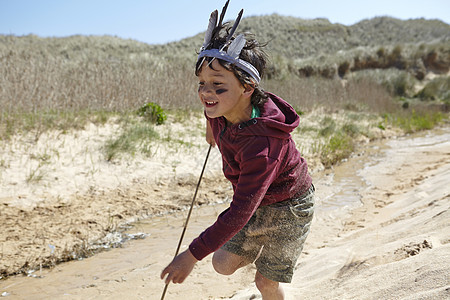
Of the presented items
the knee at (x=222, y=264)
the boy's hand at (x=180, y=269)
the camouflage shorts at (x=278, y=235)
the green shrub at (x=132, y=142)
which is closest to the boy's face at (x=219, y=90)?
the camouflage shorts at (x=278, y=235)

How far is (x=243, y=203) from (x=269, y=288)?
67 centimetres

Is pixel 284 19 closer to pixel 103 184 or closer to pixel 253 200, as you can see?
pixel 103 184

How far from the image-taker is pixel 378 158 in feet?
26.8

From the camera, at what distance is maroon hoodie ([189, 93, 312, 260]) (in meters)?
1.54

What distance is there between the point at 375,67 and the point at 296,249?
2476cm

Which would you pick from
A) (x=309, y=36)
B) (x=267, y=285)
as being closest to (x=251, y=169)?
(x=267, y=285)

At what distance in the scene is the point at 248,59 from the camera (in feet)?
5.80

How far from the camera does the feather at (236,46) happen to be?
65.7 inches

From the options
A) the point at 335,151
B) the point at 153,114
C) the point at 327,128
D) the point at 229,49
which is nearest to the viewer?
the point at 229,49

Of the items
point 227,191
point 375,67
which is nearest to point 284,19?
point 375,67

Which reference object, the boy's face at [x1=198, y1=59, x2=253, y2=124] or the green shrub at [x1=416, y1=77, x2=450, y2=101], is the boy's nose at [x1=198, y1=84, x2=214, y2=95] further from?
the green shrub at [x1=416, y1=77, x2=450, y2=101]

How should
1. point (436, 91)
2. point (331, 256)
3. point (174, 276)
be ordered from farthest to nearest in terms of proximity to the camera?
1. point (436, 91)
2. point (331, 256)
3. point (174, 276)

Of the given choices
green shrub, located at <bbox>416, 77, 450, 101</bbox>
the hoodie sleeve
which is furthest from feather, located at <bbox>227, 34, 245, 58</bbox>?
green shrub, located at <bbox>416, 77, 450, 101</bbox>

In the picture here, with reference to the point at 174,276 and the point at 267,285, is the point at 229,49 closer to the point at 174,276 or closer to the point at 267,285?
the point at 174,276
